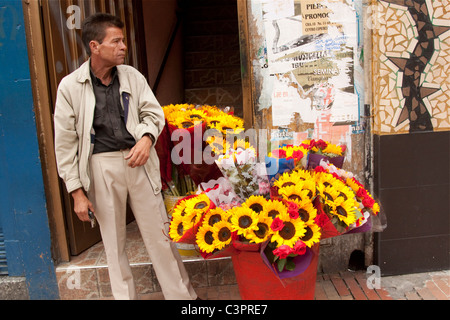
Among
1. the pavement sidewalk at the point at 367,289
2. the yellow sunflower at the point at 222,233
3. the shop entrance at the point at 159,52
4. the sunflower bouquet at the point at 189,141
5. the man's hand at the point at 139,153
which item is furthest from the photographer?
the shop entrance at the point at 159,52

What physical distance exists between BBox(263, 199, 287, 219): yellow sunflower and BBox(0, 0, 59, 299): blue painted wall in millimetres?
2015

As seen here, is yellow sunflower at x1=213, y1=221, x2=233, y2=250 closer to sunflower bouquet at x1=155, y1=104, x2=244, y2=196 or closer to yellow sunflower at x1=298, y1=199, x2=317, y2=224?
yellow sunflower at x1=298, y1=199, x2=317, y2=224

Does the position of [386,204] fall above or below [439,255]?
above

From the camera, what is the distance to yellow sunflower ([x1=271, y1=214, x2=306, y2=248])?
5.56 ft

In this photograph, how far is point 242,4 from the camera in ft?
9.79

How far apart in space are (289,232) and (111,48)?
1480mm

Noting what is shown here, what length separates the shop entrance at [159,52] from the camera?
121 inches

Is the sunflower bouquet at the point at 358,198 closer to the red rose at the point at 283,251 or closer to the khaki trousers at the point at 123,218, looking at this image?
the red rose at the point at 283,251

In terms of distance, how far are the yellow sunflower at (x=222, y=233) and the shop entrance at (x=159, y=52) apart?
1807mm

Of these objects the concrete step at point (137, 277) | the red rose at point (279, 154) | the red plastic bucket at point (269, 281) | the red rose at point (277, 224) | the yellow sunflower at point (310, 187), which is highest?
the red rose at point (279, 154)

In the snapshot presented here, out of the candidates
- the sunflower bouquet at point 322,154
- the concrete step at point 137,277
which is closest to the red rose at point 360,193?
the sunflower bouquet at point 322,154
